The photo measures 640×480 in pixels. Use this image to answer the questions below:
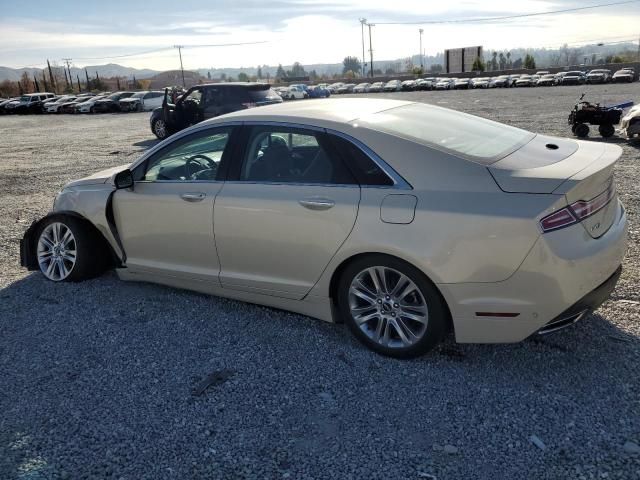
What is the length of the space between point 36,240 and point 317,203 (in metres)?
3.20

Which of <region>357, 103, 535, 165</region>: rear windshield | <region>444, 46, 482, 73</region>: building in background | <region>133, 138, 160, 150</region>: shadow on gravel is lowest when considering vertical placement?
<region>133, 138, 160, 150</region>: shadow on gravel

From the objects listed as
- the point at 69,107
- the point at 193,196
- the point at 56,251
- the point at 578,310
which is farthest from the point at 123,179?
the point at 69,107

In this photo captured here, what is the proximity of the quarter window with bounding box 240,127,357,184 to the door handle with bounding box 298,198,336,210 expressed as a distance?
14cm

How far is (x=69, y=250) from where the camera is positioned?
518 cm

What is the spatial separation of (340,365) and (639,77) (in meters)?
58.5

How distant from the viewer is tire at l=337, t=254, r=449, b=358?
3365mm

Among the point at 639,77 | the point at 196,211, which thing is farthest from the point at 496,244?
the point at 639,77

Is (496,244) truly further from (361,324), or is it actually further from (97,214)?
→ (97,214)

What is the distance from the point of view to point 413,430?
116 inches

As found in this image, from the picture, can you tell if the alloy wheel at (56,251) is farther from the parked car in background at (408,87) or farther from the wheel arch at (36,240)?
the parked car in background at (408,87)

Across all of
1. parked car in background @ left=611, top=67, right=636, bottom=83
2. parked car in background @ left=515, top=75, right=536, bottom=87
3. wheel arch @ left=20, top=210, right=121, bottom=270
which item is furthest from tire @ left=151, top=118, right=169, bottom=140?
parked car in background @ left=611, top=67, right=636, bottom=83

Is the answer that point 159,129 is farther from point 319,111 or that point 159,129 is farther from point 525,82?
point 525,82

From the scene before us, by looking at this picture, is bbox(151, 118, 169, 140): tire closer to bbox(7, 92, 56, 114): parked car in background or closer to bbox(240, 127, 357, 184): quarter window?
bbox(240, 127, 357, 184): quarter window

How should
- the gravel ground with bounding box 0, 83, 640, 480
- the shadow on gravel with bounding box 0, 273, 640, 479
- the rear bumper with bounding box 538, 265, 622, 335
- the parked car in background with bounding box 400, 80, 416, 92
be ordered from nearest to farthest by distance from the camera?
the gravel ground with bounding box 0, 83, 640, 480 → the shadow on gravel with bounding box 0, 273, 640, 479 → the rear bumper with bounding box 538, 265, 622, 335 → the parked car in background with bounding box 400, 80, 416, 92
